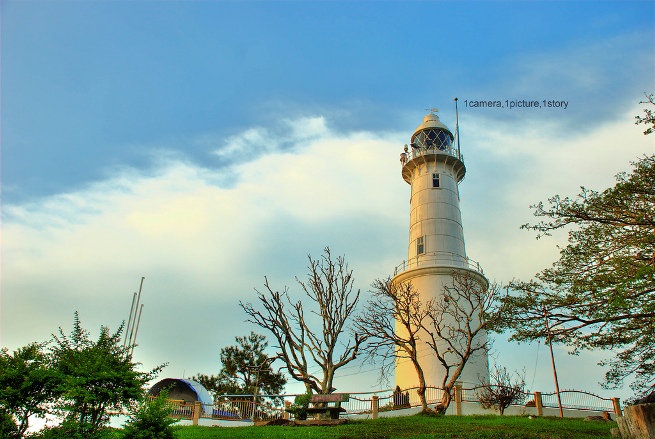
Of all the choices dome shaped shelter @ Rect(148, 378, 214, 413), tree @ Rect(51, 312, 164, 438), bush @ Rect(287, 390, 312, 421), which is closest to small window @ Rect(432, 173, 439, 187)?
bush @ Rect(287, 390, 312, 421)

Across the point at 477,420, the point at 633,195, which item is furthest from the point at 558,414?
the point at 633,195

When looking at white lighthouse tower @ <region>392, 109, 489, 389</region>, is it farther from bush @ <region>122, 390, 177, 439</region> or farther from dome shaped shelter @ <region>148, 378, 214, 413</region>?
bush @ <region>122, 390, 177, 439</region>

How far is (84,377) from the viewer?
1126 centimetres

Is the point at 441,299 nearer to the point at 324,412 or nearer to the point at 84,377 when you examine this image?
→ the point at 324,412

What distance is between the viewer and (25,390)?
40.3ft

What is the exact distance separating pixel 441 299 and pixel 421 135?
1189 centimetres

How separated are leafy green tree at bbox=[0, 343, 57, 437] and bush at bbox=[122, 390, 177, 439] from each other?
2839mm

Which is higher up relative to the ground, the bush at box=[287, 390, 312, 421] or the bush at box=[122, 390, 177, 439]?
the bush at box=[287, 390, 312, 421]

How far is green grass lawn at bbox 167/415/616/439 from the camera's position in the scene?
1361 cm

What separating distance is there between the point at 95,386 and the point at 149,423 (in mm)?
1773

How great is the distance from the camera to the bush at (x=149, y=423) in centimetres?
1027

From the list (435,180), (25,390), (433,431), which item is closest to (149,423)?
(25,390)

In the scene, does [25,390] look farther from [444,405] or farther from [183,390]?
[183,390]

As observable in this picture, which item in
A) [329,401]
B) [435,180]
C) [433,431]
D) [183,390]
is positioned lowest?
[433,431]
